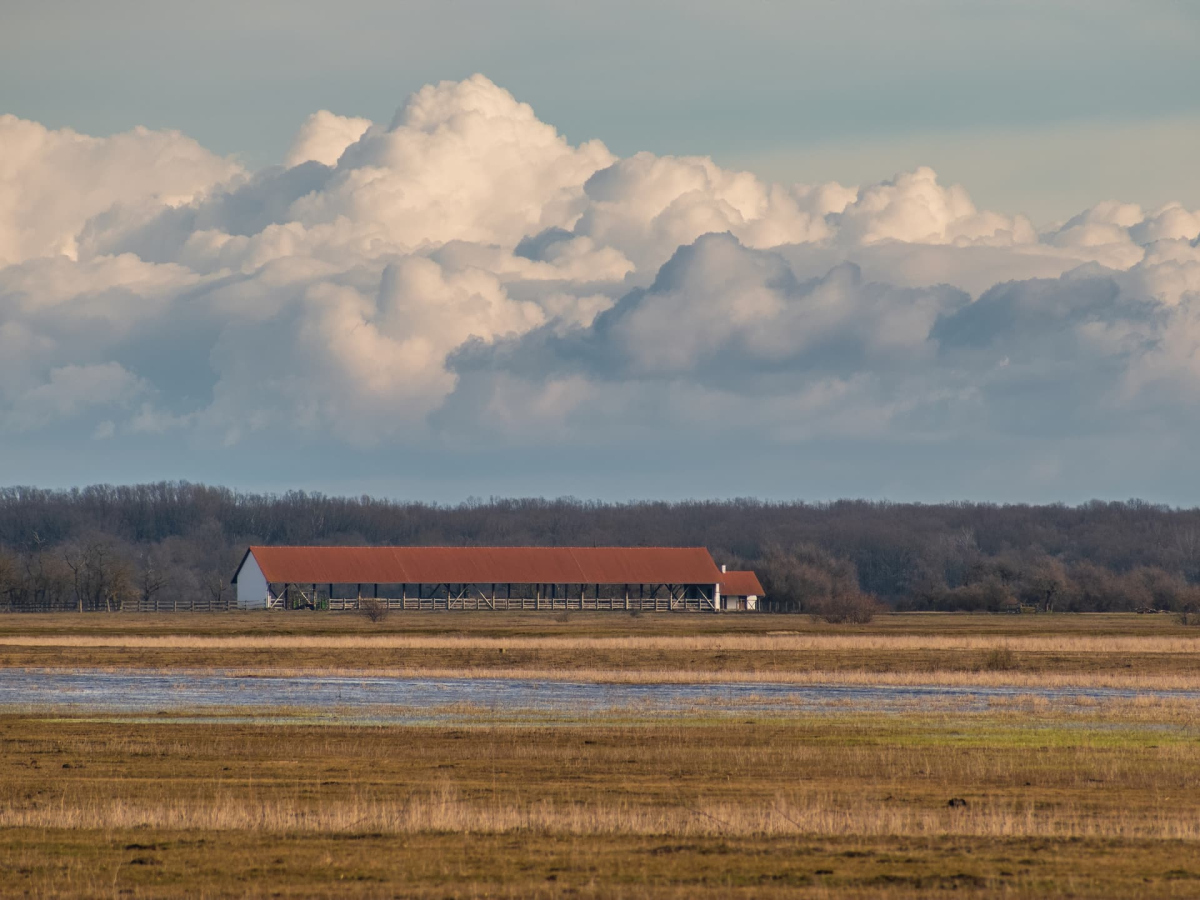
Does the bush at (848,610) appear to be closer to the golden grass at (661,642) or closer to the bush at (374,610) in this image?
the golden grass at (661,642)

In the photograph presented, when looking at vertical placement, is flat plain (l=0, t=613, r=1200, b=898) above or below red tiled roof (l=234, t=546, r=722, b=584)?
below

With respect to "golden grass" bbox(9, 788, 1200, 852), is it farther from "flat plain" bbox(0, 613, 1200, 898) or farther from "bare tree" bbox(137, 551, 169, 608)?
"bare tree" bbox(137, 551, 169, 608)

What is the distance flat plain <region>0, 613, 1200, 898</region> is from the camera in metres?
15.3

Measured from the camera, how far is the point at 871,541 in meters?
189

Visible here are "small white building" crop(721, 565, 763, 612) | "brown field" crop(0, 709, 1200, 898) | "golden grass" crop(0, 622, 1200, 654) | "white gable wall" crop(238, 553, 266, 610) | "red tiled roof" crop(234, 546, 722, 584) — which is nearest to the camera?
"brown field" crop(0, 709, 1200, 898)

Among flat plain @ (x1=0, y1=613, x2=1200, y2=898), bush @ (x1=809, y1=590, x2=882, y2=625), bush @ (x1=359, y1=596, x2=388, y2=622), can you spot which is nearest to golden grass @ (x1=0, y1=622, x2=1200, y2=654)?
bush @ (x1=359, y1=596, x2=388, y2=622)

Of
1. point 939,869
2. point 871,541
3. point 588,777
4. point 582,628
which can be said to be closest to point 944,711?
point 588,777

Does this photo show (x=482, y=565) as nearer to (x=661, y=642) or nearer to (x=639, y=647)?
(x=661, y=642)

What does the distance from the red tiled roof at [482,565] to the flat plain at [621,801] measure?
71.9m

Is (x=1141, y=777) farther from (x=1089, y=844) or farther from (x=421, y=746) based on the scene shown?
(x=421, y=746)

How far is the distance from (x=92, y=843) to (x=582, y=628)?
67671 mm

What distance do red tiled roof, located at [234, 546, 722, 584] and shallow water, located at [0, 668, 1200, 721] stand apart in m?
65.0

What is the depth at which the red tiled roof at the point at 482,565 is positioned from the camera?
114 meters

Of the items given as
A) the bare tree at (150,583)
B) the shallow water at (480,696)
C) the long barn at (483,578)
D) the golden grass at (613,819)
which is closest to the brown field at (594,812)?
the golden grass at (613,819)
